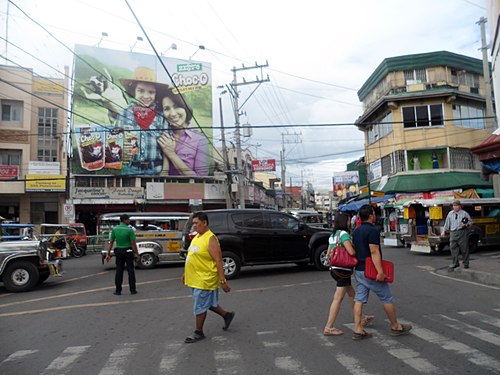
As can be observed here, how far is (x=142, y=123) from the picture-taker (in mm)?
38625

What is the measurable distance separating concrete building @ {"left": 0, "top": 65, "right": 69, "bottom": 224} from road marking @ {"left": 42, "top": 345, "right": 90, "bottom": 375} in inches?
1131

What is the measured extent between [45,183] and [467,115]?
30425 millimetres

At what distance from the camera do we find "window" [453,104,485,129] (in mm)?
27641

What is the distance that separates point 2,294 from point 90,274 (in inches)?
143

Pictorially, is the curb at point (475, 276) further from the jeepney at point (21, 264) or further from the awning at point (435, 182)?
the awning at point (435, 182)

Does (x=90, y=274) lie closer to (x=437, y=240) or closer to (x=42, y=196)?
(x=437, y=240)

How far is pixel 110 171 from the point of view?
3603cm

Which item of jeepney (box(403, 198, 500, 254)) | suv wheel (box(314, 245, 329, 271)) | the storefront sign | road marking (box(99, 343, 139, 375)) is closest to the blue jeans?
road marking (box(99, 343, 139, 375))

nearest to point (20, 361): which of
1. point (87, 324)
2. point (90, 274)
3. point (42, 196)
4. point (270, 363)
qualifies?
point (87, 324)

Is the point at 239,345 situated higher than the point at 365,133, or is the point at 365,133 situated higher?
the point at 365,133

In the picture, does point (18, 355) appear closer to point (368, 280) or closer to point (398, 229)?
point (368, 280)

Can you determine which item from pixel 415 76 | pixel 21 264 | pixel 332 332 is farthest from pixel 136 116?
pixel 332 332

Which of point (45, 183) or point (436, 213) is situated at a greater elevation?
point (45, 183)

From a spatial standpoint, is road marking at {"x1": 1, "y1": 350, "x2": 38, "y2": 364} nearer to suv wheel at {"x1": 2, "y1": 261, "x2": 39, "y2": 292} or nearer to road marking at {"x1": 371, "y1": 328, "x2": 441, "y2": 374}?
road marking at {"x1": 371, "y1": 328, "x2": 441, "y2": 374}
